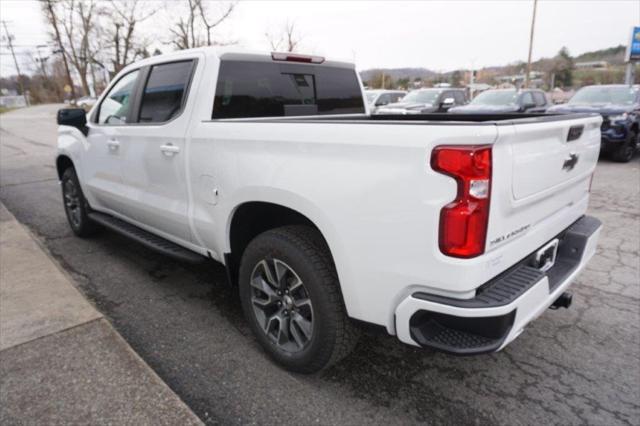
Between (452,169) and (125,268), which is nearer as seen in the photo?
(452,169)

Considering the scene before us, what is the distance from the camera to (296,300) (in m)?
2.44

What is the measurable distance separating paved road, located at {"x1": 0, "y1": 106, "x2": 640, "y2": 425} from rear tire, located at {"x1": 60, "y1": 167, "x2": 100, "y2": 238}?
2.83 feet

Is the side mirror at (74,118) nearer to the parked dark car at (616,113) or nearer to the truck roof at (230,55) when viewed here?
the truck roof at (230,55)

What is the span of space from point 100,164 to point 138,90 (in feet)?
3.12

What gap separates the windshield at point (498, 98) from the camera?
12336 mm

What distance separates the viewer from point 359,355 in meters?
2.76

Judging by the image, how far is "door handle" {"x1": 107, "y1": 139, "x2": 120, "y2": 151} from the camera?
3.73 m

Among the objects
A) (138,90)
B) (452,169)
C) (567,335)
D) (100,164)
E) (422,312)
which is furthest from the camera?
(100,164)

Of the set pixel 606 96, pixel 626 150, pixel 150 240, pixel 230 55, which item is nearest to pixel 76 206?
pixel 150 240

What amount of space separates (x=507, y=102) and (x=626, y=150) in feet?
11.5

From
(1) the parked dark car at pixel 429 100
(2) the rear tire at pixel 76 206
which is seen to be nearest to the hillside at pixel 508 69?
(1) the parked dark car at pixel 429 100

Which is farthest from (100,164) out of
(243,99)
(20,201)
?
(20,201)

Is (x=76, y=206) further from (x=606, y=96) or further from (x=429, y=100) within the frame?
(x=429, y=100)

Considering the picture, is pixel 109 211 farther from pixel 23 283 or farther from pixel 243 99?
pixel 243 99
